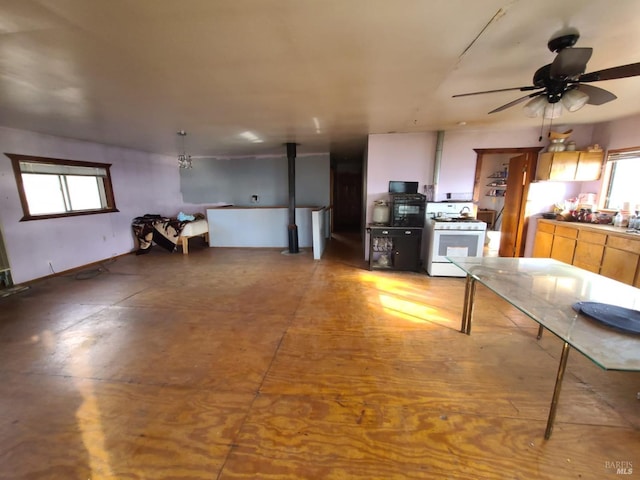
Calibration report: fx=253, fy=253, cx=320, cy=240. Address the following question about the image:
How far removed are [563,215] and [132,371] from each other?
6.21 m

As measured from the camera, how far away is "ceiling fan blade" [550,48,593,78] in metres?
1.54

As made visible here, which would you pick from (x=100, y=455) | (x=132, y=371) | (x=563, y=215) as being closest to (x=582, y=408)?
(x=100, y=455)

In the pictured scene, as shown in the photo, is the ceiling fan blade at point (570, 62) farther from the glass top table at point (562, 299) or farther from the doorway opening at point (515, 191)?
the doorway opening at point (515, 191)

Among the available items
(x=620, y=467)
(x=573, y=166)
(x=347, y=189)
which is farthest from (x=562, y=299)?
(x=347, y=189)

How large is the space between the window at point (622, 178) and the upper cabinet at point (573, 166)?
0.14 m

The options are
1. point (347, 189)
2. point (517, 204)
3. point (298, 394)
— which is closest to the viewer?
point (298, 394)

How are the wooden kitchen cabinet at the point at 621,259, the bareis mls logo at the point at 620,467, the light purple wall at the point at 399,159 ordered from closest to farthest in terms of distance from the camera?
the bareis mls logo at the point at 620,467 < the wooden kitchen cabinet at the point at 621,259 < the light purple wall at the point at 399,159

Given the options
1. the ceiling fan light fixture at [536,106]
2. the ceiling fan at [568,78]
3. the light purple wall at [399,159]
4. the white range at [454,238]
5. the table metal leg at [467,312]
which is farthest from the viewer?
the light purple wall at [399,159]

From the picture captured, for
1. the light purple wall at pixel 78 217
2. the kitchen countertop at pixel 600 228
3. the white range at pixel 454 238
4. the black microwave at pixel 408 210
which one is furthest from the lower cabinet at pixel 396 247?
the light purple wall at pixel 78 217

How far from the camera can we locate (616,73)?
66.1 inches

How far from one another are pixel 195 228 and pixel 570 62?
22.1 ft

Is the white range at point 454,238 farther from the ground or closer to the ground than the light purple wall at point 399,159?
closer to the ground

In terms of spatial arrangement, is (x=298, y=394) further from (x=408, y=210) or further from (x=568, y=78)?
(x=408, y=210)

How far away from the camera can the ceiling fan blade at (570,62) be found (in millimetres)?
1544
